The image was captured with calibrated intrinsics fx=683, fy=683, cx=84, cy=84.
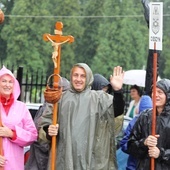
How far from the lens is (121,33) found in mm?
36594

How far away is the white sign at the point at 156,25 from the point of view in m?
6.77

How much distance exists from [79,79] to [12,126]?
0.85 meters

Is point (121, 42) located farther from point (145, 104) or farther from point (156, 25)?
point (156, 25)

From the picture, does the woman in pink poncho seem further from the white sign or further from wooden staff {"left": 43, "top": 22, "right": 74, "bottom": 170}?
the white sign

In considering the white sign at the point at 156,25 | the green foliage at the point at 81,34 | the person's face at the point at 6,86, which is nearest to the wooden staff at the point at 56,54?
the person's face at the point at 6,86

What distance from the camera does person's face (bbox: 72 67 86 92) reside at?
6.68 metres

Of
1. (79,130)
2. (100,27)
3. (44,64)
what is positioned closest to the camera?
(79,130)

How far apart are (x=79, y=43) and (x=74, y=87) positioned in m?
32.2

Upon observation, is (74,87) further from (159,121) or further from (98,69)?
(98,69)

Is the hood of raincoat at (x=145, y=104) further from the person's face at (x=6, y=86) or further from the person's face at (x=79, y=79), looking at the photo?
the person's face at (x=6, y=86)

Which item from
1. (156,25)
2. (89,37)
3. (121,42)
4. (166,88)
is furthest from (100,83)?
(89,37)

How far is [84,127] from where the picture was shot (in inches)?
259

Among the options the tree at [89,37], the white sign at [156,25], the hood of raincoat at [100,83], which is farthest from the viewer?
the tree at [89,37]

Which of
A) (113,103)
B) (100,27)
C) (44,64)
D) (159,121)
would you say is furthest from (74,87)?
(100,27)
